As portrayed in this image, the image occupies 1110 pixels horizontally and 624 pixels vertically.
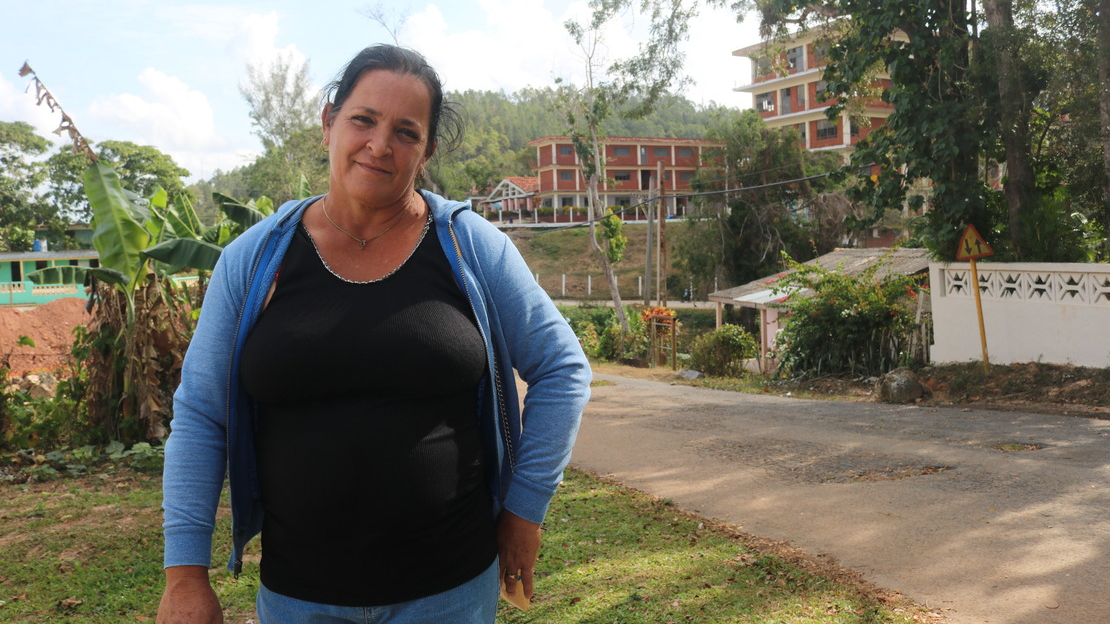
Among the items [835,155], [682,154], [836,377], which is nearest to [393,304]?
[836,377]

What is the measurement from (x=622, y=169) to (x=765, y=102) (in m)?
13.0

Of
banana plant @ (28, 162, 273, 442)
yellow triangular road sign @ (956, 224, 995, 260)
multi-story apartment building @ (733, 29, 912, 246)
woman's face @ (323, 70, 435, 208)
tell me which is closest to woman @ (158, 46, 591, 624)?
woman's face @ (323, 70, 435, 208)

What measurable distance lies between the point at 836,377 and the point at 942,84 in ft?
17.2

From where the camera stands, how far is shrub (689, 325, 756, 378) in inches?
857

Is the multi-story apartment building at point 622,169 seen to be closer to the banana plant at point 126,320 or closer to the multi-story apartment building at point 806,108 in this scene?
the multi-story apartment building at point 806,108

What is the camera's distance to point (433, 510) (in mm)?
1900

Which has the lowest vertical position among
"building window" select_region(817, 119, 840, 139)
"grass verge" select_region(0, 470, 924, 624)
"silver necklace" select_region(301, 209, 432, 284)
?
"grass verge" select_region(0, 470, 924, 624)

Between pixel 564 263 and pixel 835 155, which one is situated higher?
pixel 835 155

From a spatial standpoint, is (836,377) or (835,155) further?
(835,155)

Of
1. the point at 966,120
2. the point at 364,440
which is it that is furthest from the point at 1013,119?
the point at 364,440

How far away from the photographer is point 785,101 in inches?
2069

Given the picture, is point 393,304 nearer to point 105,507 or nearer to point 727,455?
point 105,507

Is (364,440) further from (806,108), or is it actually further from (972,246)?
(806,108)

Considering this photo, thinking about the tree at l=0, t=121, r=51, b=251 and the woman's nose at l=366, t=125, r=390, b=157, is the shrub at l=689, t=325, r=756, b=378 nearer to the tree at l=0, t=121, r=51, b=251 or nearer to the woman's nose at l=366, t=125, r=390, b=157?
the woman's nose at l=366, t=125, r=390, b=157
